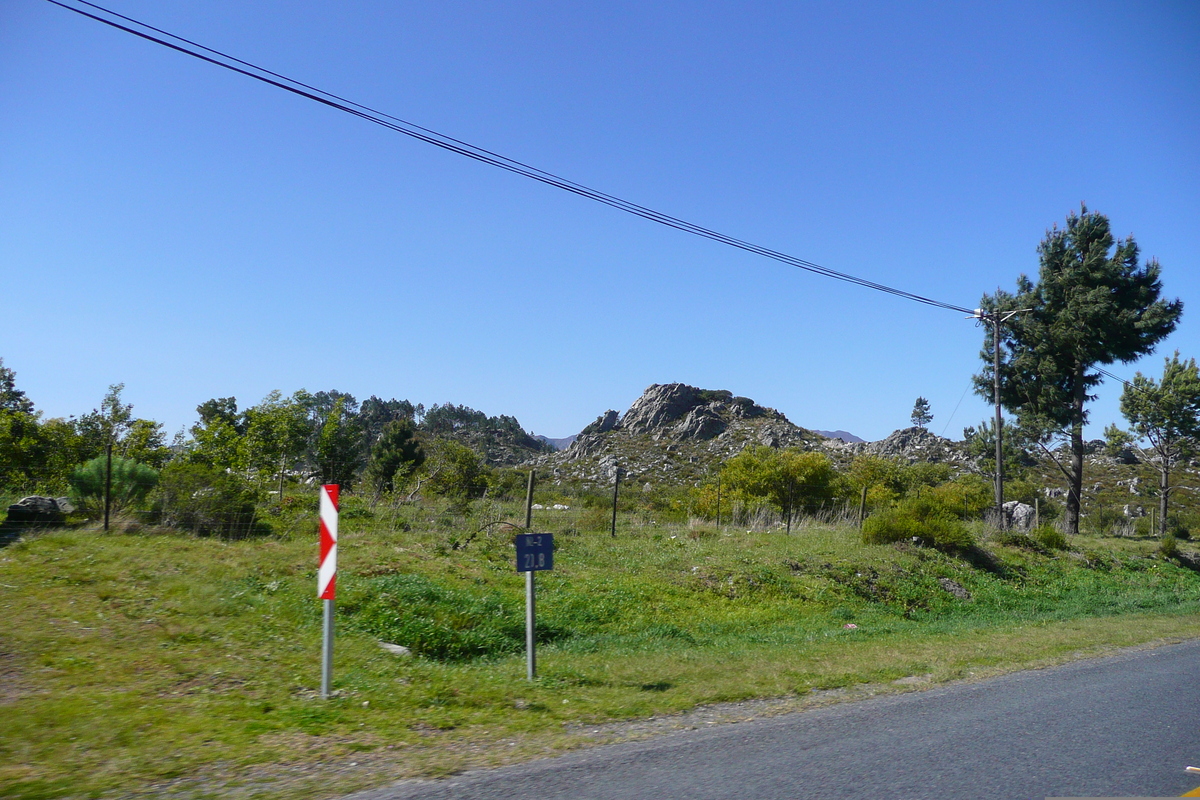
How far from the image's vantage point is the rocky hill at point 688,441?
8050 centimetres

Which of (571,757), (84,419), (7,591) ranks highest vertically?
(84,419)

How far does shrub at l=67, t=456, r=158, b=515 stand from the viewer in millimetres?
15305

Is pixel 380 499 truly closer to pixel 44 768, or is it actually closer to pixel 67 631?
pixel 67 631

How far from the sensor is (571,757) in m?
5.65

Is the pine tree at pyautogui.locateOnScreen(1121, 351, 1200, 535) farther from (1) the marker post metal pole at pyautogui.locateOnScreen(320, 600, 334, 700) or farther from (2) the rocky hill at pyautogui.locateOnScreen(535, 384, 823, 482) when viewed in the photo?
(2) the rocky hill at pyautogui.locateOnScreen(535, 384, 823, 482)

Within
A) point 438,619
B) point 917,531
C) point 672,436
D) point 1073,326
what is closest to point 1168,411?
point 1073,326

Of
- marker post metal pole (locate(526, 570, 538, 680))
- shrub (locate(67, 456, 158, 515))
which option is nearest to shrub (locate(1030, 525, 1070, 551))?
marker post metal pole (locate(526, 570, 538, 680))

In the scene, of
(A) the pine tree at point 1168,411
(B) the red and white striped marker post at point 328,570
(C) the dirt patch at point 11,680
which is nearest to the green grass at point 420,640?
(C) the dirt patch at point 11,680

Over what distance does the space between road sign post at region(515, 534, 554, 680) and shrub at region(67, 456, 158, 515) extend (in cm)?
1083

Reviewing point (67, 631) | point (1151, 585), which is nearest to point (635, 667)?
point (67, 631)

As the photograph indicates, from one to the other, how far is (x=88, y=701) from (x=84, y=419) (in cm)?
2542

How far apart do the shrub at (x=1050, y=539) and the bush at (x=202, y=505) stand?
76.4 ft

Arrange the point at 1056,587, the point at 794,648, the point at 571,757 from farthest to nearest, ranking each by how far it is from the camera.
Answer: the point at 1056,587 → the point at 794,648 → the point at 571,757

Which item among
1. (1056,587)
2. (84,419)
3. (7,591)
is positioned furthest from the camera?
(84,419)
